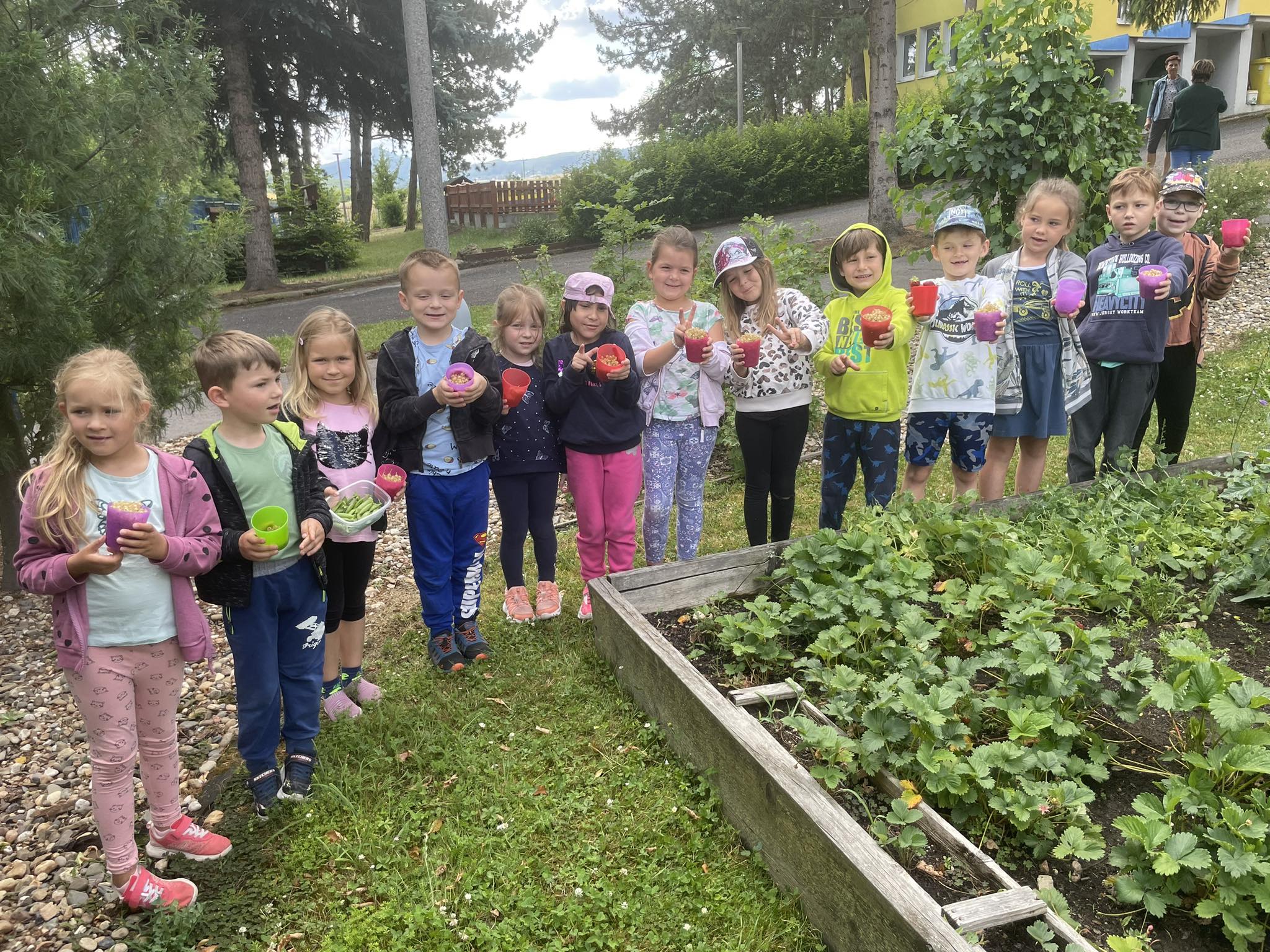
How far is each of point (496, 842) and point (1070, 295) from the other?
11.2 ft

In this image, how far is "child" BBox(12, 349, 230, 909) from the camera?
7.76 ft

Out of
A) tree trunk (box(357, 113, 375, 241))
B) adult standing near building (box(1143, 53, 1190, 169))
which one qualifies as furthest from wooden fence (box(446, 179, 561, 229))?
adult standing near building (box(1143, 53, 1190, 169))

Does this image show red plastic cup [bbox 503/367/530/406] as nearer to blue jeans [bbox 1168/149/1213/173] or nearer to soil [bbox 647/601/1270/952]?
soil [bbox 647/601/1270/952]

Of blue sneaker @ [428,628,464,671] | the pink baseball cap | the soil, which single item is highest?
the pink baseball cap

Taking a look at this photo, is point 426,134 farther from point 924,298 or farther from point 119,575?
point 119,575

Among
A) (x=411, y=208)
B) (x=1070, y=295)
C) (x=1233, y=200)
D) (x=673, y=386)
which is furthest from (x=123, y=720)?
(x=411, y=208)

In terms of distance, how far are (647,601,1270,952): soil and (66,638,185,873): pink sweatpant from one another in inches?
68.8

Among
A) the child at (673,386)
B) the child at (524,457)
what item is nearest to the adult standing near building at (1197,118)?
the child at (673,386)

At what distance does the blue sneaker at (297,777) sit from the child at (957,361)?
9.17ft

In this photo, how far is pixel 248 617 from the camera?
278 centimetres

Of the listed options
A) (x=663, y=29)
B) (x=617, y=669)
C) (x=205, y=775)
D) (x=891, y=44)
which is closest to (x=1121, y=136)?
(x=617, y=669)

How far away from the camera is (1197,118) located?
11.2m

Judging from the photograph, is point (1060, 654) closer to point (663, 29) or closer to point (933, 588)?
point (933, 588)

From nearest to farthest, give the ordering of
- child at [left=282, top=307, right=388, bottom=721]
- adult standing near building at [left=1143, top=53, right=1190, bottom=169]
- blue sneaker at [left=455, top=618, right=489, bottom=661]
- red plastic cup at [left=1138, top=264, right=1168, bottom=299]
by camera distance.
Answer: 1. child at [left=282, top=307, right=388, bottom=721]
2. blue sneaker at [left=455, top=618, right=489, bottom=661]
3. red plastic cup at [left=1138, top=264, right=1168, bottom=299]
4. adult standing near building at [left=1143, top=53, right=1190, bottom=169]
